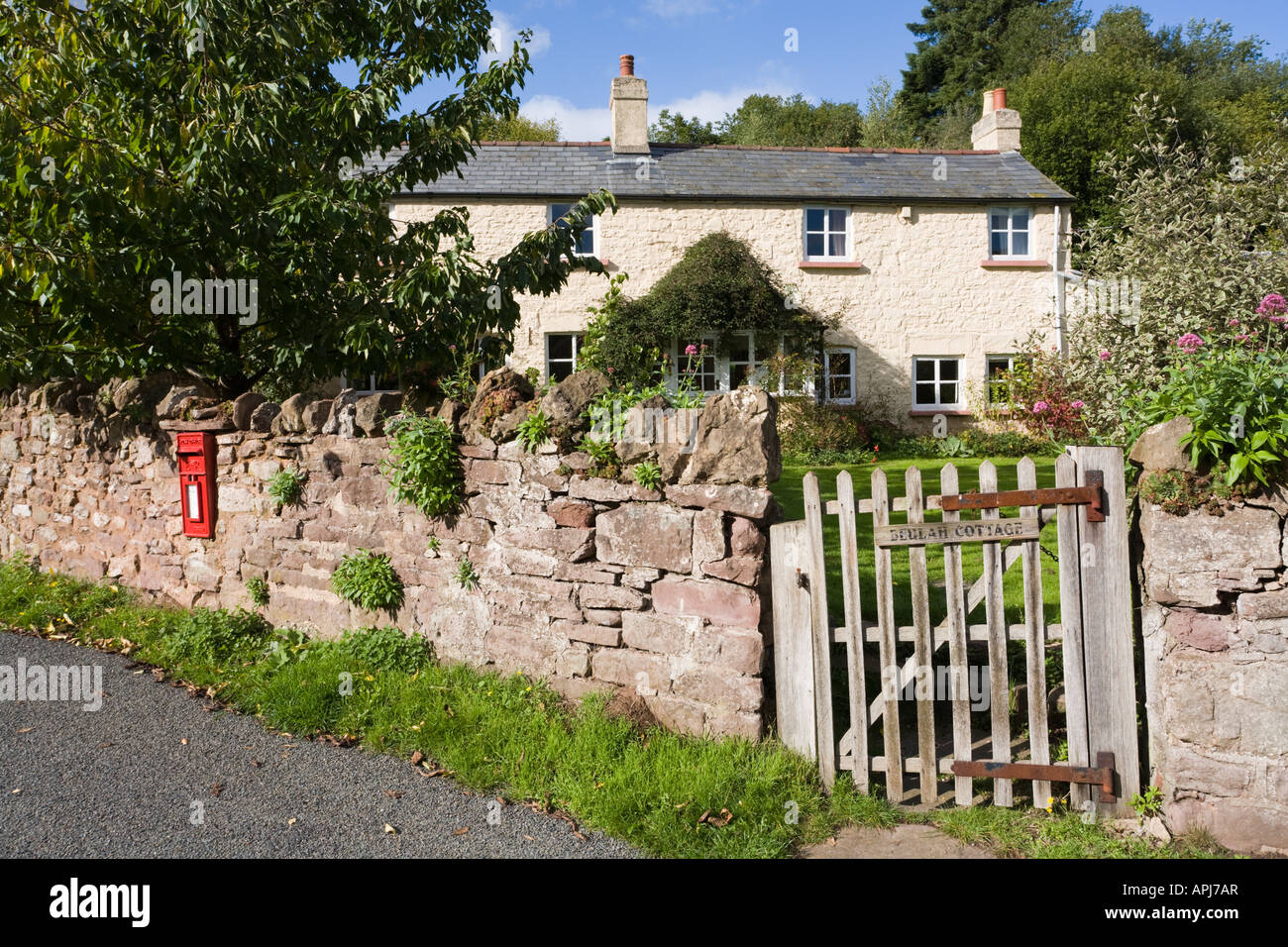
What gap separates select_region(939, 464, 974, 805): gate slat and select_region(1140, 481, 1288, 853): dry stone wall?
0.80 meters

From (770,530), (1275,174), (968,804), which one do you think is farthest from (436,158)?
(1275,174)

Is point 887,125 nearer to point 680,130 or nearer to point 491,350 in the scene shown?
point 680,130

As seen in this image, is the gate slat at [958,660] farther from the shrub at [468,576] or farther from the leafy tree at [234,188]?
the leafy tree at [234,188]

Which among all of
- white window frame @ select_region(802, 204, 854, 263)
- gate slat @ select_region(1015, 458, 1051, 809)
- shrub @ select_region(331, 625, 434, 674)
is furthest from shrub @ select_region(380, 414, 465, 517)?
white window frame @ select_region(802, 204, 854, 263)

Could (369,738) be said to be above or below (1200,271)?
below

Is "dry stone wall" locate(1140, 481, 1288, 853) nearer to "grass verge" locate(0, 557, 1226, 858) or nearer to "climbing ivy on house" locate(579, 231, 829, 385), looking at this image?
"grass verge" locate(0, 557, 1226, 858)

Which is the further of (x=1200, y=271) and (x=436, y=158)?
(x=1200, y=271)

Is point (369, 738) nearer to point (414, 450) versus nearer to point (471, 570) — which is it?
Result: point (471, 570)

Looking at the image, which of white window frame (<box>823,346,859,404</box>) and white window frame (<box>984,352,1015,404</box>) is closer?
white window frame (<box>823,346,859,404</box>)

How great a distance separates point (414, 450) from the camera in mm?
5324

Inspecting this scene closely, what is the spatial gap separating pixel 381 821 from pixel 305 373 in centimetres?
509

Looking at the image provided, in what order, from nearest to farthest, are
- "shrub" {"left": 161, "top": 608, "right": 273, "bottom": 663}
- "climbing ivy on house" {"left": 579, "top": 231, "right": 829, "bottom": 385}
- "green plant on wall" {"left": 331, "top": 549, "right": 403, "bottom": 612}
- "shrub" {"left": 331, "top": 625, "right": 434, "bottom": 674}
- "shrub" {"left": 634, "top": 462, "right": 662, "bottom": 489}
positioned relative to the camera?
"shrub" {"left": 634, "top": 462, "right": 662, "bottom": 489} < "shrub" {"left": 331, "top": 625, "right": 434, "bottom": 674} < "green plant on wall" {"left": 331, "top": 549, "right": 403, "bottom": 612} < "shrub" {"left": 161, "top": 608, "right": 273, "bottom": 663} < "climbing ivy on house" {"left": 579, "top": 231, "right": 829, "bottom": 385}

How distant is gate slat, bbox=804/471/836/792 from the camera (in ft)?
13.8

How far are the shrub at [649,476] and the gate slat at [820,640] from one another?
0.79m
